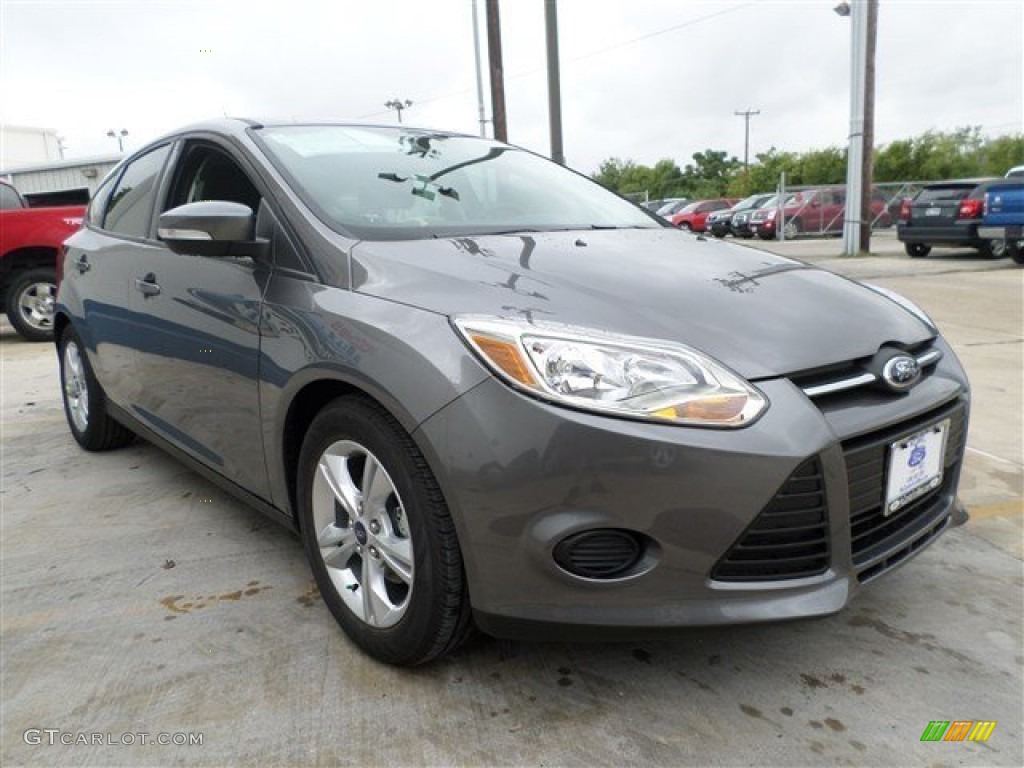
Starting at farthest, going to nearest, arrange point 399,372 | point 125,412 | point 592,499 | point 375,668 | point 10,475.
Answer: point 10,475, point 125,412, point 375,668, point 399,372, point 592,499

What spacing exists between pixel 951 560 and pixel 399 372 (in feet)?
6.71

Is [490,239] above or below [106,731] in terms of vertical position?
above

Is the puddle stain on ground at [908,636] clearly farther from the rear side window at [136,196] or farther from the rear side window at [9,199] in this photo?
the rear side window at [9,199]

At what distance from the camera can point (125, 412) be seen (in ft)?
11.5

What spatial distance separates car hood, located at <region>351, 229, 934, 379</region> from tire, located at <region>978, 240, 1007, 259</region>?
12812 millimetres

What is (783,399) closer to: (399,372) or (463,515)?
(463,515)

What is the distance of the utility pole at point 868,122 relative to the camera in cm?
1556

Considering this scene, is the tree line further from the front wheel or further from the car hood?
the car hood

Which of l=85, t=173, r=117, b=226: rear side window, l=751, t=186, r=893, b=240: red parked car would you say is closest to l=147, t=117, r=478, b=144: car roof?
l=85, t=173, r=117, b=226: rear side window

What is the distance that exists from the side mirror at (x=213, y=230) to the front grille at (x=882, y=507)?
5.46ft

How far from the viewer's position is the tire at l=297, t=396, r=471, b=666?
183 centimetres

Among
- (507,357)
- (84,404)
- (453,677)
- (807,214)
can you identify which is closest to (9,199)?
(84,404)

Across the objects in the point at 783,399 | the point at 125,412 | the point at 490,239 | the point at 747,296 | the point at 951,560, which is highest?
the point at 490,239

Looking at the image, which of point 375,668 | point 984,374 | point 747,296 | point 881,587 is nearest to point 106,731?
point 375,668
